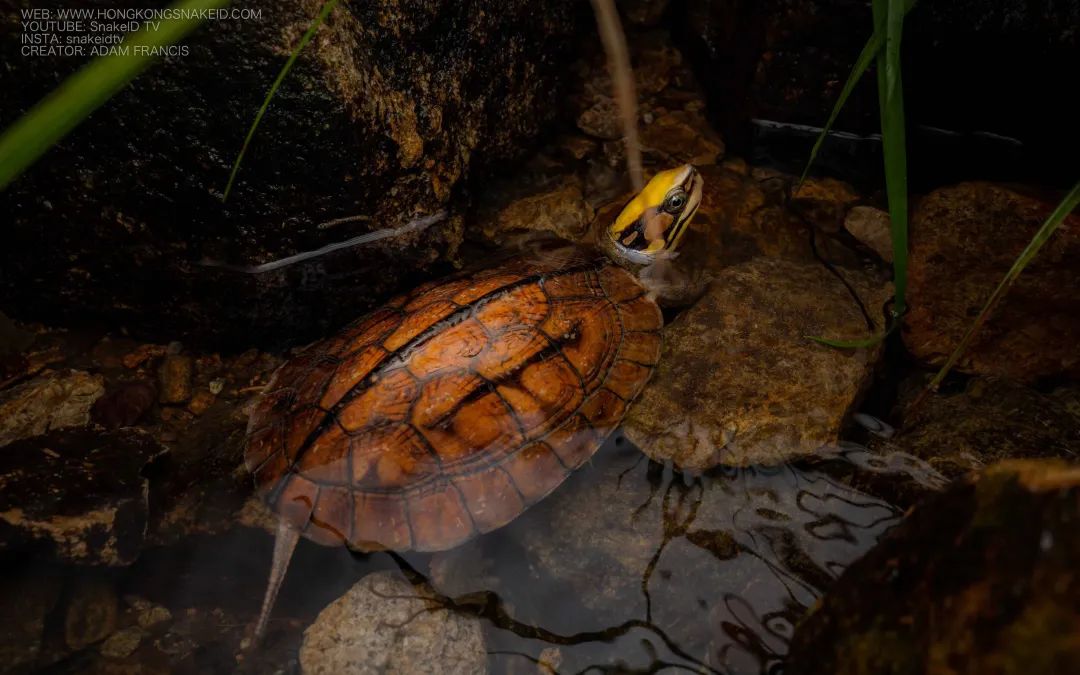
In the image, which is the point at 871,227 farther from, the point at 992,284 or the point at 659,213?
the point at 659,213

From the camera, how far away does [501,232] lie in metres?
3.32

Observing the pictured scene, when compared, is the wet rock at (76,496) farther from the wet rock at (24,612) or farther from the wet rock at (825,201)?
the wet rock at (825,201)

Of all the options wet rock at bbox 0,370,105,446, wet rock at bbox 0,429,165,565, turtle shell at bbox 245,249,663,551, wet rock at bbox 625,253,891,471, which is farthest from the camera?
wet rock at bbox 0,370,105,446

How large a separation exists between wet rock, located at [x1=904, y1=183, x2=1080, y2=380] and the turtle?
127 centimetres

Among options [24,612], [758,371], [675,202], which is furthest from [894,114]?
[24,612]

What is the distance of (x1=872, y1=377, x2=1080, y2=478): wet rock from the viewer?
2248 millimetres

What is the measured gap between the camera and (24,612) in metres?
2.03

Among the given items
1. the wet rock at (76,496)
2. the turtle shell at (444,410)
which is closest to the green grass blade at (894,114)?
the turtle shell at (444,410)

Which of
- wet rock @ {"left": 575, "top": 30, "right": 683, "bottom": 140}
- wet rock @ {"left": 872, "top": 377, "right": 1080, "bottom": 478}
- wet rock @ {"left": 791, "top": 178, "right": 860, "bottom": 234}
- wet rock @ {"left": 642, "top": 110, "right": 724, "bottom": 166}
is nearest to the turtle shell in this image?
wet rock @ {"left": 872, "top": 377, "right": 1080, "bottom": 478}

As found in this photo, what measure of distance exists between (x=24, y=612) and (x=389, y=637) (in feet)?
4.11

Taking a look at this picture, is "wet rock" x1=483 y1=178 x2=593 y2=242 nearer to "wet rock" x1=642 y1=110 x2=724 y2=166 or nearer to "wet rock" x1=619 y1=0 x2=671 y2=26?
"wet rock" x1=642 y1=110 x2=724 y2=166

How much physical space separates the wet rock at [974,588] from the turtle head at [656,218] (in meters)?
A: 1.96

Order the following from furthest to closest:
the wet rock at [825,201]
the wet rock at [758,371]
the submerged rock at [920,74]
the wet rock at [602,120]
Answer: the wet rock at [602,120] < the wet rock at [825,201] < the submerged rock at [920,74] < the wet rock at [758,371]

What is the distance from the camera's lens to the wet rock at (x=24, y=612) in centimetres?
198
